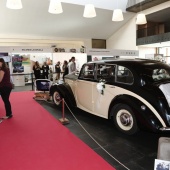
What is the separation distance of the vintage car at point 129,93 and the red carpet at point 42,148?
0.94 meters

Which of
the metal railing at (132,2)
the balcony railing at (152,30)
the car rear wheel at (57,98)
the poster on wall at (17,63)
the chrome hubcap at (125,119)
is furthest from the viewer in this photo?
the balcony railing at (152,30)

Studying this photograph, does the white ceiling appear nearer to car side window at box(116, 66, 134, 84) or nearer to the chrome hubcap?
car side window at box(116, 66, 134, 84)

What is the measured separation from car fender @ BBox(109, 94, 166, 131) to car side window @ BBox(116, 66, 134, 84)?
338mm

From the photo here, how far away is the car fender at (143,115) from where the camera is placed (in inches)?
123

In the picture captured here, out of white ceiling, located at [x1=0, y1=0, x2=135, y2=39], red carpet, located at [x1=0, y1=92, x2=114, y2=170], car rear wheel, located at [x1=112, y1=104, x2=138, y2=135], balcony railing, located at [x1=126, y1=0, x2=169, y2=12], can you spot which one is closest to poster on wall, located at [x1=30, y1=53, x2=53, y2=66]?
white ceiling, located at [x1=0, y1=0, x2=135, y2=39]

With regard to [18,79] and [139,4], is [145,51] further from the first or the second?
[18,79]

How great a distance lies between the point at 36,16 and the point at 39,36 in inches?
101

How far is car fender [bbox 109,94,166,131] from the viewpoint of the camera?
3133mm

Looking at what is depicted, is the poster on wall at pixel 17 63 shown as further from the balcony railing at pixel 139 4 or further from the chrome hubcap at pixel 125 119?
the chrome hubcap at pixel 125 119

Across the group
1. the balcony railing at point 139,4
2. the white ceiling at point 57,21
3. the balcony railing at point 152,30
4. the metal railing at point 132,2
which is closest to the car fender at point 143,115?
the white ceiling at point 57,21

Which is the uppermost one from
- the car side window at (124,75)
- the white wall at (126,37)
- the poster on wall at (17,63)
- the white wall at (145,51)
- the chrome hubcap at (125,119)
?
the white wall at (126,37)

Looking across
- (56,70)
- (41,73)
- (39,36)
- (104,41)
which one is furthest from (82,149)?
(104,41)

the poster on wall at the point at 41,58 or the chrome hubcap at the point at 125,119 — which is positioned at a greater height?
the poster on wall at the point at 41,58

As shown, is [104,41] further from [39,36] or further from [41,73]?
[41,73]
